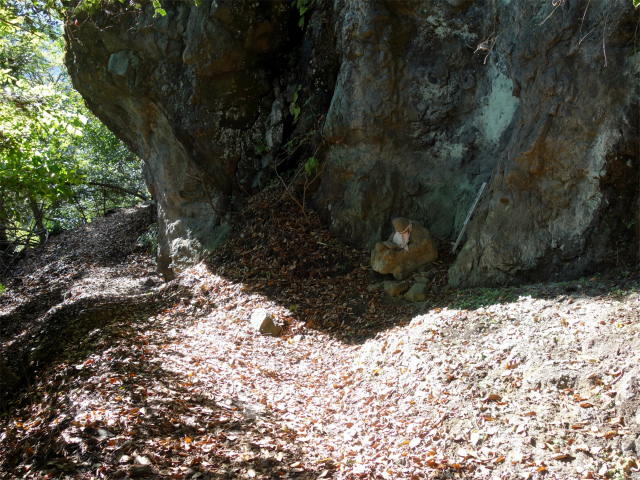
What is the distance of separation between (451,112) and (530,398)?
5.46 m

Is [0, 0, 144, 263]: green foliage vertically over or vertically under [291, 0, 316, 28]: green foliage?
under

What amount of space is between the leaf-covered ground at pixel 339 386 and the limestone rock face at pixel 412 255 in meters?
0.40

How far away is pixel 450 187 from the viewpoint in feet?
25.1

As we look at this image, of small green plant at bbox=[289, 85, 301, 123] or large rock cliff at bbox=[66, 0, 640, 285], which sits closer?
large rock cliff at bbox=[66, 0, 640, 285]

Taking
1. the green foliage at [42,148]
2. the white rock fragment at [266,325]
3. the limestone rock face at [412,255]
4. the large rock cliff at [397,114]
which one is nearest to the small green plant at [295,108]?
the large rock cliff at [397,114]

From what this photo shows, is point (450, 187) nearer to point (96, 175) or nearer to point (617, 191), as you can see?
point (617, 191)

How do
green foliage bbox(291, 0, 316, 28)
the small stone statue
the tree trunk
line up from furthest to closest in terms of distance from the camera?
the tree trunk < green foliage bbox(291, 0, 316, 28) < the small stone statue

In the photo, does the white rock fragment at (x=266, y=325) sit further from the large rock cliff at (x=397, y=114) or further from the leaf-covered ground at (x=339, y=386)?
the large rock cliff at (x=397, y=114)

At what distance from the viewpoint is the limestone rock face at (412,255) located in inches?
277

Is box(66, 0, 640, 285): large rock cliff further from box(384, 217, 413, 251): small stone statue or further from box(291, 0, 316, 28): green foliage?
box(384, 217, 413, 251): small stone statue

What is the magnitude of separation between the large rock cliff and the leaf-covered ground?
983 millimetres

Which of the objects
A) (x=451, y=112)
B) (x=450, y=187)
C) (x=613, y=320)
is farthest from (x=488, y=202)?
(x=613, y=320)

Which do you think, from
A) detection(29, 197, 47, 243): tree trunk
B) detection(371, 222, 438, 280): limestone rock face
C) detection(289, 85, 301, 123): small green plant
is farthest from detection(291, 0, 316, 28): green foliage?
detection(29, 197, 47, 243): tree trunk

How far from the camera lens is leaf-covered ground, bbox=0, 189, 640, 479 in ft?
11.0
